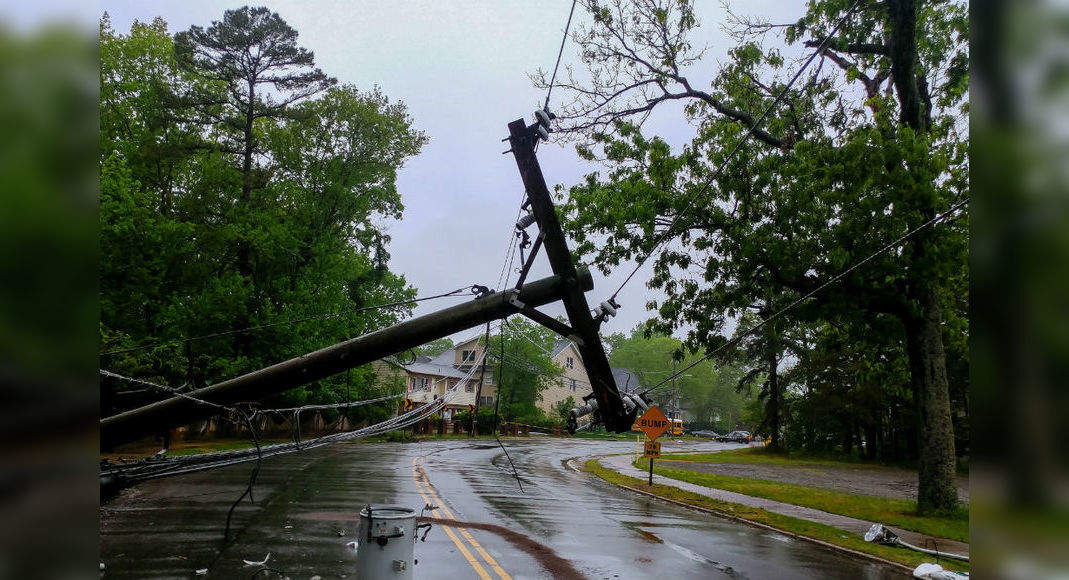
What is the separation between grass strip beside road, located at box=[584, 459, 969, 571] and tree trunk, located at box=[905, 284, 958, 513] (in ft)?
10.5

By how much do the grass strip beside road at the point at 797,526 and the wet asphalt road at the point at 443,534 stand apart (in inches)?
21.9

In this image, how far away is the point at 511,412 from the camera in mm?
61500

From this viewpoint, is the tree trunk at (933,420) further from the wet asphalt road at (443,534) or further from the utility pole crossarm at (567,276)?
the utility pole crossarm at (567,276)

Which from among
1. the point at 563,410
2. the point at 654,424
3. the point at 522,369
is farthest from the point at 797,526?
the point at 563,410

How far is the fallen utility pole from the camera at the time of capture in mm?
6574

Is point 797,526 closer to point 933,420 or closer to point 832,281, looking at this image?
point 933,420

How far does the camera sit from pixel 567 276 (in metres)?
8.41

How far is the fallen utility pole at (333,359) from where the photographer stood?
6574mm

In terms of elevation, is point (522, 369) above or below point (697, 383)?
above

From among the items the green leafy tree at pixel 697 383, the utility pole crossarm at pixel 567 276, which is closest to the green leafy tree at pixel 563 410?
the green leafy tree at pixel 697 383

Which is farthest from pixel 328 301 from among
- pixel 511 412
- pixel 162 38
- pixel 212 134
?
pixel 511 412

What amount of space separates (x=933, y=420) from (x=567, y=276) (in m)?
12.1
